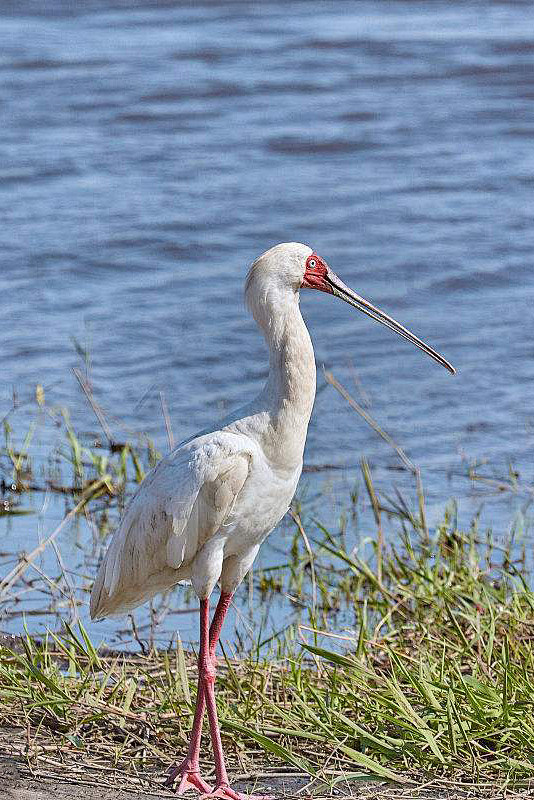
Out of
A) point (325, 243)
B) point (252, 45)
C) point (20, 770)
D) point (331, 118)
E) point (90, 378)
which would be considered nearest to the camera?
point (20, 770)

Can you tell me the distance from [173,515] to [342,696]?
82 centimetres

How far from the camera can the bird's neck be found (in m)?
4.28

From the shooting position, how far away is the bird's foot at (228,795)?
414 cm

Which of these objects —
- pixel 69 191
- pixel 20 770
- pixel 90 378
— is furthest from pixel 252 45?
pixel 20 770

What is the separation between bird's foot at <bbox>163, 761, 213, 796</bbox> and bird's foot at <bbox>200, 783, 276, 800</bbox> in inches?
0.5

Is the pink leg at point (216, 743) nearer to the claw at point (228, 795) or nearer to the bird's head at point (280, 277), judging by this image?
the claw at point (228, 795)

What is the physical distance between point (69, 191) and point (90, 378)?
11.7ft

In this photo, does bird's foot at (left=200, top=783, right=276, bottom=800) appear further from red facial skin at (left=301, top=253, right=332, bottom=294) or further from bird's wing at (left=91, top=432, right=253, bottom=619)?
red facial skin at (left=301, top=253, right=332, bottom=294)

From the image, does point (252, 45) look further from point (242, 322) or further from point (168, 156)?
point (242, 322)

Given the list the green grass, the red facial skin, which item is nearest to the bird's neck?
the red facial skin

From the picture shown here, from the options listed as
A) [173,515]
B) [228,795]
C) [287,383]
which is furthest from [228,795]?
[287,383]

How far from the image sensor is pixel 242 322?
369 inches

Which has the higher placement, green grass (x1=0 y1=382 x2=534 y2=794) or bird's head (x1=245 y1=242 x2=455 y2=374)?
bird's head (x1=245 y1=242 x2=455 y2=374)

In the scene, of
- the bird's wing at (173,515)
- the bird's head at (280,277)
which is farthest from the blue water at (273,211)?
the bird's head at (280,277)
